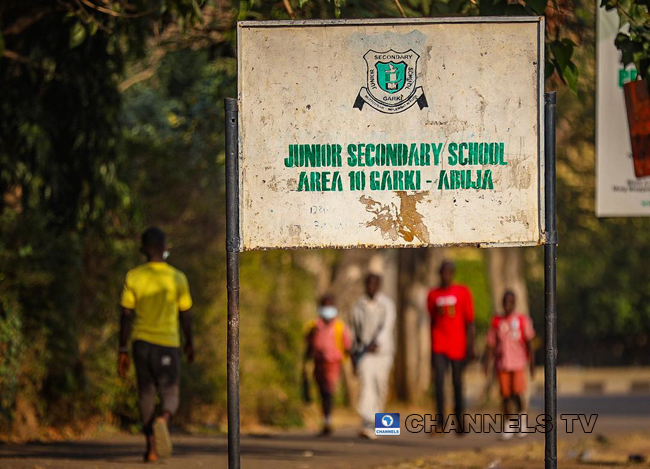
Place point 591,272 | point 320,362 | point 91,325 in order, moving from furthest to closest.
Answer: point 591,272
point 320,362
point 91,325

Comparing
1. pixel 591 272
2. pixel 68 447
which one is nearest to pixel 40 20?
pixel 68 447

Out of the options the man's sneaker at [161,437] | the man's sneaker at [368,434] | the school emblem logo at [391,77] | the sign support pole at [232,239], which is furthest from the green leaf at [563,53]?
the man's sneaker at [368,434]

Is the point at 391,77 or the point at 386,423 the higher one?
the point at 391,77

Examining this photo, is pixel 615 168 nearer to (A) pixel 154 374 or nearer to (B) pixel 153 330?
(B) pixel 153 330

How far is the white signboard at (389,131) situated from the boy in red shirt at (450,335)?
5.41 meters

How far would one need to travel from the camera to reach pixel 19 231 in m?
11.8

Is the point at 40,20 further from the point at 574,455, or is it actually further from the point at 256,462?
the point at 574,455

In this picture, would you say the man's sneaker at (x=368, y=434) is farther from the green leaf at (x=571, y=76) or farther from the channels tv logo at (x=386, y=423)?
the green leaf at (x=571, y=76)

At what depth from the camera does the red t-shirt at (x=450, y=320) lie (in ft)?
40.3

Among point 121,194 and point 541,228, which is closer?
point 541,228

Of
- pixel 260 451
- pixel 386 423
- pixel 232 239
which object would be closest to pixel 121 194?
pixel 260 451

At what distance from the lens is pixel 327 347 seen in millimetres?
14203

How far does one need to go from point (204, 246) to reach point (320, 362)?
81.6 inches

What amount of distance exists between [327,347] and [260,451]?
10.7 ft
